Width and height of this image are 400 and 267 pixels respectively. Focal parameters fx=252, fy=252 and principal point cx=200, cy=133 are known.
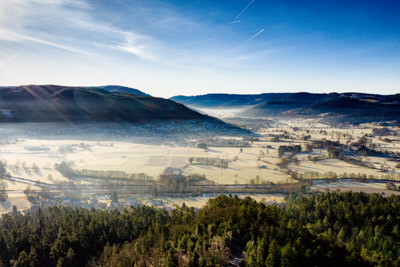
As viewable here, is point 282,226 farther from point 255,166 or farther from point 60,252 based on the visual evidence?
point 255,166

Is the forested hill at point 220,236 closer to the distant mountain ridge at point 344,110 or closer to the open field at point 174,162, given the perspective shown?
the open field at point 174,162

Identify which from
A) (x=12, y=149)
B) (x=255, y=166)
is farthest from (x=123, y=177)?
(x=12, y=149)

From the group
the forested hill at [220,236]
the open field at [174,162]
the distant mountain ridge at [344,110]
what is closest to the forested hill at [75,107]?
the open field at [174,162]

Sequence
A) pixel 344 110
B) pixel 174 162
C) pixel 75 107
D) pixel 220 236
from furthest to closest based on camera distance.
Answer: pixel 344 110, pixel 75 107, pixel 174 162, pixel 220 236

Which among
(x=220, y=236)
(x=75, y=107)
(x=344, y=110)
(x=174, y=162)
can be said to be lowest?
(x=174, y=162)

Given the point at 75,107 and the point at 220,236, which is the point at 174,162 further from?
the point at 75,107

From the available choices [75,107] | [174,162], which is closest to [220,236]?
[174,162]
